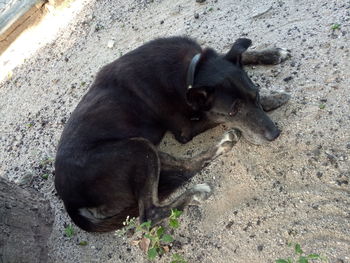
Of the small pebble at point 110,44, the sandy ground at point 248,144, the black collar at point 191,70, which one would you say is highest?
the black collar at point 191,70

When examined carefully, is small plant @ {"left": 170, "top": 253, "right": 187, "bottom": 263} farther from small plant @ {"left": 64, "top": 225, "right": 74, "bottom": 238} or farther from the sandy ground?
small plant @ {"left": 64, "top": 225, "right": 74, "bottom": 238}

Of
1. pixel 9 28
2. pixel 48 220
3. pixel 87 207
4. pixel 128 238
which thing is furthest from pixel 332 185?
pixel 9 28

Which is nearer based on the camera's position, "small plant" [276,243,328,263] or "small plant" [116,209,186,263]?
"small plant" [276,243,328,263]

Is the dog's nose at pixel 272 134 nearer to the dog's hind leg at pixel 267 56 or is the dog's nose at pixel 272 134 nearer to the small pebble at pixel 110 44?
the dog's hind leg at pixel 267 56

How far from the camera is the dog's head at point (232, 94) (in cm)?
372

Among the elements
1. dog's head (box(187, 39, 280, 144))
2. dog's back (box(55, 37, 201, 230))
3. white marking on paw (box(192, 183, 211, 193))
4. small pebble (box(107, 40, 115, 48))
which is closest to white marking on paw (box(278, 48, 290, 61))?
dog's head (box(187, 39, 280, 144))

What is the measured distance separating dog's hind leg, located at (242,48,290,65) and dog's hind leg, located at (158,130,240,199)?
1.01 metres

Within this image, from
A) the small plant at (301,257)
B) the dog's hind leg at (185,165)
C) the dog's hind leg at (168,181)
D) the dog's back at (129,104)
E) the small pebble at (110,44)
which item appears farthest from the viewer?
the small pebble at (110,44)

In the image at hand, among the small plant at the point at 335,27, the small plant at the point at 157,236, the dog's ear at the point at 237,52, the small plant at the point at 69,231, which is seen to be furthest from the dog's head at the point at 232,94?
the small plant at the point at 69,231

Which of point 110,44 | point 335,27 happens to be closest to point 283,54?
point 335,27

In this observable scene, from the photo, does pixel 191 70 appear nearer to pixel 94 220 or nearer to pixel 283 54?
pixel 283 54

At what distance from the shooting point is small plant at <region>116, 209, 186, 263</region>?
3293 millimetres

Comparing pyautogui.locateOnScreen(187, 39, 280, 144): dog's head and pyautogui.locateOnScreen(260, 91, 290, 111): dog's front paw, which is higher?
pyautogui.locateOnScreen(187, 39, 280, 144): dog's head

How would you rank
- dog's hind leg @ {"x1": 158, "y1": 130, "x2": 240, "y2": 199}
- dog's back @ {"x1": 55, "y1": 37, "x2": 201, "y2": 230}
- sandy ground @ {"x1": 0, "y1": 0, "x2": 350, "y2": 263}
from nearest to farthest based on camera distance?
sandy ground @ {"x1": 0, "y1": 0, "x2": 350, "y2": 263} → dog's back @ {"x1": 55, "y1": 37, "x2": 201, "y2": 230} → dog's hind leg @ {"x1": 158, "y1": 130, "x2": 240, "y2": 199}
